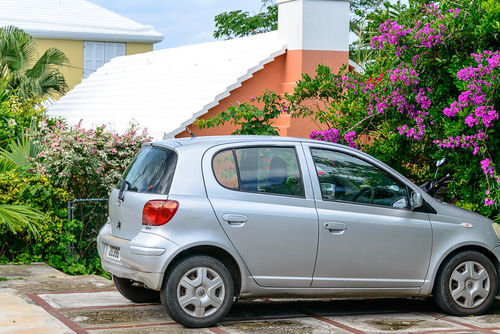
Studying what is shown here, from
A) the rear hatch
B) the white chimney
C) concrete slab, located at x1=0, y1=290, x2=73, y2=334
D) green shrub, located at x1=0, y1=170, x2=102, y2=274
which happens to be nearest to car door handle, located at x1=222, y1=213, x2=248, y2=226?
the rear hatch

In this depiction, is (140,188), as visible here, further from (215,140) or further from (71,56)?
(71,56)

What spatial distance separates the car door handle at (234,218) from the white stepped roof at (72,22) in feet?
86.1

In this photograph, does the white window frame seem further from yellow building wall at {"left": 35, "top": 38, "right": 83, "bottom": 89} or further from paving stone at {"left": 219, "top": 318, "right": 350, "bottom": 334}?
paving stone at {"left": 219, "top": 318, "right": 350, "bottom": 334}

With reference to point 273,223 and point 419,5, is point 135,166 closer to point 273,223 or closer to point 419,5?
point 273,223

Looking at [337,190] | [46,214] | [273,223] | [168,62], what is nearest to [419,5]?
[337,190]

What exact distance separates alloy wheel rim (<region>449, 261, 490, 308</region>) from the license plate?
3.28m

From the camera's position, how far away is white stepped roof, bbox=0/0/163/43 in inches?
1291

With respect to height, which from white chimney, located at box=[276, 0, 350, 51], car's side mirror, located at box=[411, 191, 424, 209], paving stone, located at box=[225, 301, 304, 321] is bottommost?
paving stone, located at box=[225, 301, 304, 321]

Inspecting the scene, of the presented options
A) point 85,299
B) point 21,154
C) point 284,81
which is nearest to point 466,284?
point 85,299

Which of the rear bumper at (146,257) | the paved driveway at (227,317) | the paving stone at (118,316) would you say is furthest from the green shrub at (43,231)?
the rear bumper at (146,257)

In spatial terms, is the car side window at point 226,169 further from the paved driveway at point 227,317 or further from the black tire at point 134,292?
the black tire at point 134,292

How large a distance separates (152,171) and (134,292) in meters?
1.47

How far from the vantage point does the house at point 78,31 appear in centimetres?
3291

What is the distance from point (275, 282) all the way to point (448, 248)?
71.8 inches
